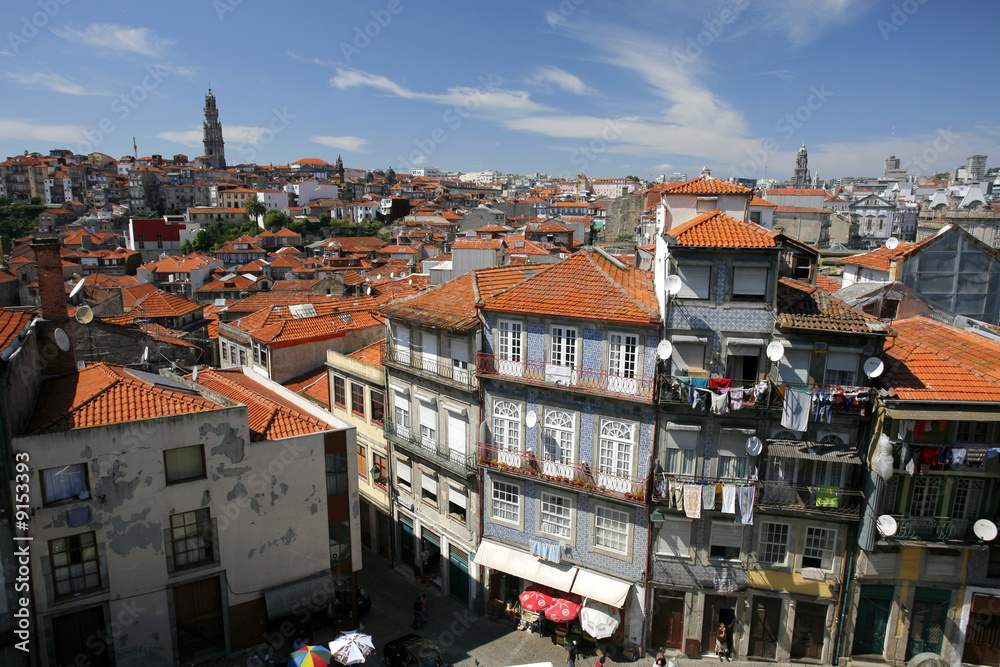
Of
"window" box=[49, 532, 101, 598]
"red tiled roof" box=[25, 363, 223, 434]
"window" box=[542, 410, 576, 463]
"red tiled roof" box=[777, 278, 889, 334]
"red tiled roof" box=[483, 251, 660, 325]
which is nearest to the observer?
"window" box=[49, 532, 101, 598]

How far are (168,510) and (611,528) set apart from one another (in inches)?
594

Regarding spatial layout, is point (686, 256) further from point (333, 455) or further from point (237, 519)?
point (237, 519)

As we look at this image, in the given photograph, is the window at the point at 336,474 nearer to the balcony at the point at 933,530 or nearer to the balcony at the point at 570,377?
the balcony at the point at 570,377

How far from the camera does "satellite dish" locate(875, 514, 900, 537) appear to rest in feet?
63.6

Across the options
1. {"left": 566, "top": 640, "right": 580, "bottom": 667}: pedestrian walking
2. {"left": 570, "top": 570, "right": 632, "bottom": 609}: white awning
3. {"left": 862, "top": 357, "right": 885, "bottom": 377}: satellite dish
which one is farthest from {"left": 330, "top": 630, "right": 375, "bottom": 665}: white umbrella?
{"left": 862, "top": 357, "right": 885, "bottom": 377}: satellite dish

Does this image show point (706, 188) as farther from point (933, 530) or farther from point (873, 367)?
point (933, 530)

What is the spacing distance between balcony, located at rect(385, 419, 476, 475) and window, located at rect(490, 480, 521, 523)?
4.38ft

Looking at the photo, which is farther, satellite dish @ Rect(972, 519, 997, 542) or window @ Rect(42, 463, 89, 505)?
satellite dish @ Rect(972, 519, 997, 542)

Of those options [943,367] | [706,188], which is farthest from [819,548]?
[706,188]

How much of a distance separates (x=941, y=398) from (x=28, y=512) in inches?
1088

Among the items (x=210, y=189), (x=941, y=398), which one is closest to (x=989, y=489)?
(x=941, y=398)

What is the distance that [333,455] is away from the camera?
21750 mm

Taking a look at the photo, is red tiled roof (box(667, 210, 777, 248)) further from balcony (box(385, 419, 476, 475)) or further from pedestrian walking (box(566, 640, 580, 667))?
pedestrian walking (box(566, 640, 580, 667))

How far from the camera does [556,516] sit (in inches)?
901
